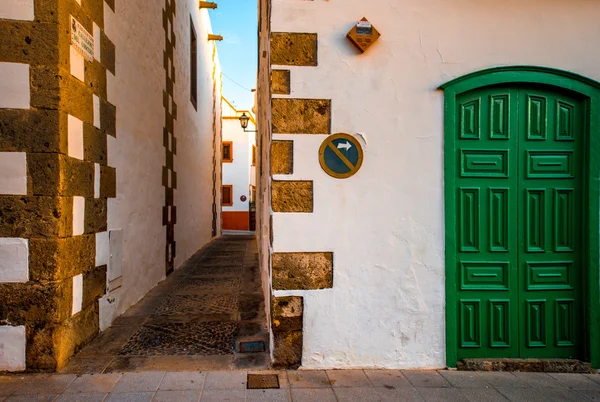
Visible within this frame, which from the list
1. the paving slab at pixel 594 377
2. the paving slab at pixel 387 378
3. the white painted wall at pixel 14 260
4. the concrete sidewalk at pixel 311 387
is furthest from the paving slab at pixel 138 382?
the paving slab at pixel 594 377

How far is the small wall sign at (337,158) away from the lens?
2.95 m

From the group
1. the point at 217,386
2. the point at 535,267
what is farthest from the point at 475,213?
the point at 217,386

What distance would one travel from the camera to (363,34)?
9.55ft

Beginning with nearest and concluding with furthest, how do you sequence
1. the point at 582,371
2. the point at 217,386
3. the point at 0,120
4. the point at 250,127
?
1. the point at 217,386
2. the point at 0,120
3. the point at 582,371
4. the point at 250,127

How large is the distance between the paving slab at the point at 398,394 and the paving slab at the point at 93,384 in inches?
76.1

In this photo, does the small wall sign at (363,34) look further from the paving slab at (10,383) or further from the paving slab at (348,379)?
the paving slab at (10,383)

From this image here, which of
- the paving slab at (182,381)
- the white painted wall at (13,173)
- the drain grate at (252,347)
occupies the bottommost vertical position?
the paving slab at (182,381)

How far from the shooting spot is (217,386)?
8.57 feet

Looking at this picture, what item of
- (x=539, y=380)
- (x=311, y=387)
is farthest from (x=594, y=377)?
(x=311, y=387)

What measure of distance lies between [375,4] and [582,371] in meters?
3.51

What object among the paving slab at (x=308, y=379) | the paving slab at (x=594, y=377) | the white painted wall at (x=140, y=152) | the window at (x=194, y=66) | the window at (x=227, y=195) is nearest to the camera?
the paving slab at (x=308, y=379)

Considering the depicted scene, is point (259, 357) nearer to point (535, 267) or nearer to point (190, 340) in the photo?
point (190, 340)

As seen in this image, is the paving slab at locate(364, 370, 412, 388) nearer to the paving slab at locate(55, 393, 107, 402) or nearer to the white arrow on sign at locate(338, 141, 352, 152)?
the white arrow on sign at locate(338, 141, 352, 152)

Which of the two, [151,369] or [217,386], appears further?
[151,369]
